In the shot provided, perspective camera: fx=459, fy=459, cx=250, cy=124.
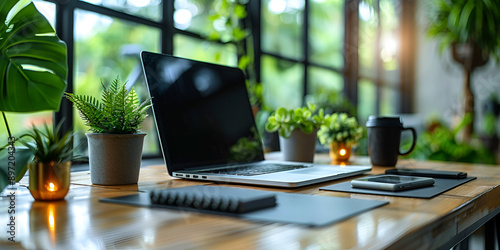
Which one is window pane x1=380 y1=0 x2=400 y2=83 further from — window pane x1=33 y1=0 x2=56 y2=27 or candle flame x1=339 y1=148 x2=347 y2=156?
window pane x1=33 y1=0 x2=56 y2=27

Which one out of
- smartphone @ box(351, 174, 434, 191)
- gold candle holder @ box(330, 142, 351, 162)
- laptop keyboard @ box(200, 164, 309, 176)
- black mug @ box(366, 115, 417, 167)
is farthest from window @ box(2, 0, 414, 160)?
black mug @ box(366, 115, 417, 167)

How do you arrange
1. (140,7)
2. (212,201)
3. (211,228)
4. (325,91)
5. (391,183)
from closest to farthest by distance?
1. (211,228)
2. (212,201)
3. (391,183)
4. (140,7)
5. (325,91)

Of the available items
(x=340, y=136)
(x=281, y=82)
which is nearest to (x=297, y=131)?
(x=340, y=136)

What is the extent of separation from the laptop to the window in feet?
0.41

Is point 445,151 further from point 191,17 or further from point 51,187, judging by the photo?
point 51,187

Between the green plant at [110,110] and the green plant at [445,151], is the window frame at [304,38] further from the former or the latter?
the green plant at [445,151]

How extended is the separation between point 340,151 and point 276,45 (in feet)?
5.91

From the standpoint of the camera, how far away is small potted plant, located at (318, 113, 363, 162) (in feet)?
5.52

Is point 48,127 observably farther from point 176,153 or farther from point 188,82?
point 188,82

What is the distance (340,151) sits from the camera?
1.69 m

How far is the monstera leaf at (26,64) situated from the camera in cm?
93

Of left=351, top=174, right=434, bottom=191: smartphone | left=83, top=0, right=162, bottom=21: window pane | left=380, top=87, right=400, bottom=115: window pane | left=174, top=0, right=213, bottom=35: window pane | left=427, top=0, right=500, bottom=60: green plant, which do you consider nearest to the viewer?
left=351, top=174, right=434, bottom=191: smartphone

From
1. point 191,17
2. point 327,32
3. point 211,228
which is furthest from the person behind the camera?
point 327,32

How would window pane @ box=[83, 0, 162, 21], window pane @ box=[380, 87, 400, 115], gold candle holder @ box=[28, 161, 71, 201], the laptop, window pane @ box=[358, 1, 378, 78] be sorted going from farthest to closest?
1. window pane @ box=[380, 87, 400, 115]
2. window pane @ box=[358, 1, 378, 78]
3. window pane @ box=[83, 0, 162, 21]
4. the laptop
5. gold candle holder @ box=[28, 161, 71, 201]
